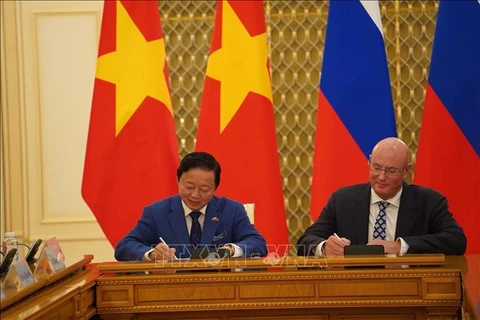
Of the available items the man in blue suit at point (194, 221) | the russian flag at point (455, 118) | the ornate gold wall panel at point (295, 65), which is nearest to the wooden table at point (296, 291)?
the man in blue suit at point (194, 221)

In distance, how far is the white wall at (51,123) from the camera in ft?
18.1

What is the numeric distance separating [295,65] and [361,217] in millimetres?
2287

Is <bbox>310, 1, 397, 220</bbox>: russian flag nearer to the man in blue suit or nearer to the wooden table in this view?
the man in blue suit

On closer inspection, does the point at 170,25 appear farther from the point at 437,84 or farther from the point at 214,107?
the point at 437,84

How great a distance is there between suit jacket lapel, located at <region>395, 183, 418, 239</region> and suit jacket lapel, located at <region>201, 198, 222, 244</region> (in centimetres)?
81

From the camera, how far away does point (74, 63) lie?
554 cm

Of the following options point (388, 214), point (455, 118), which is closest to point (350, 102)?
point (455, 118)

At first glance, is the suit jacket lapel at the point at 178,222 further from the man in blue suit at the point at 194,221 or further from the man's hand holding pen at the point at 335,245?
the man's hand holding pen at the point at 335,245

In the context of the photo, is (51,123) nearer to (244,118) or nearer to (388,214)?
(244,118)

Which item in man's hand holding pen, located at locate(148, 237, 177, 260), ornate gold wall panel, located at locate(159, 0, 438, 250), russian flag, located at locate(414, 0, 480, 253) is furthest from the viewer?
ornate gold wall panel, located at locate(159, 0, 438, 250)

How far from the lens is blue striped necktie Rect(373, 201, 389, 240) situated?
3.45m

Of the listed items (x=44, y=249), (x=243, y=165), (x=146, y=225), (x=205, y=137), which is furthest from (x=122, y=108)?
(x=44, y=249)

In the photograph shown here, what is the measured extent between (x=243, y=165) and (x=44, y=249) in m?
1.78

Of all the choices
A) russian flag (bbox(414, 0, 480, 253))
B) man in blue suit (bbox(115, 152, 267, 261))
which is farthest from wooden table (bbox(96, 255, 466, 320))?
russian flag (bbox(414, 0, 480, 253))
